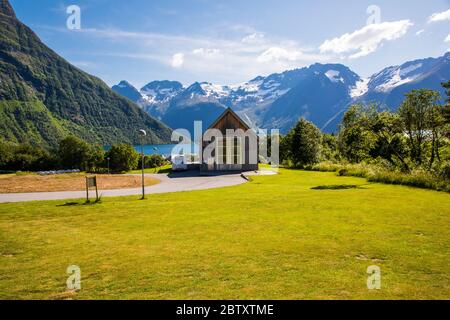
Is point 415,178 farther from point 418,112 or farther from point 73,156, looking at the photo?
point 73,156

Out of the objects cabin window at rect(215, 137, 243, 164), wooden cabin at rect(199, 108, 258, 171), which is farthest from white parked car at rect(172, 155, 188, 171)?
cabin window at rect(215, 137, 243, 164)

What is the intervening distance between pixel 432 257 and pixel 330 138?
270 feet

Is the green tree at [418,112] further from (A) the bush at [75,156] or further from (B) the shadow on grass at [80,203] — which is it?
(A) the bush at [75,156]

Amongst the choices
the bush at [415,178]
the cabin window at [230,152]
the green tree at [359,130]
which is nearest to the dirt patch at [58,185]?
the cabin window at [230,152]

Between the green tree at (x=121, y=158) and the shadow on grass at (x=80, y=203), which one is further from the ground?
the green tree at (x=121, y=158)

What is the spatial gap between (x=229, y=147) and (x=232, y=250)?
3695 centimetres

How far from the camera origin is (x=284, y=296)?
6.46m

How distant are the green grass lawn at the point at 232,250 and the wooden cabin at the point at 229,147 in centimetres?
2856

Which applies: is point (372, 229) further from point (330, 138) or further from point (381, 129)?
point (330, 138)

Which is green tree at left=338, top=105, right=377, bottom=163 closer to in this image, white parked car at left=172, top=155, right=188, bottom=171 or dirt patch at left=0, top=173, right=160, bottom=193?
dirt patch at left=0, top=173, right=160, bottom=193

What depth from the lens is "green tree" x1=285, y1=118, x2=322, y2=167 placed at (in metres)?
54.5

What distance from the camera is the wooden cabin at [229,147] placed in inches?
1816

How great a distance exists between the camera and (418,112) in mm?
30297
